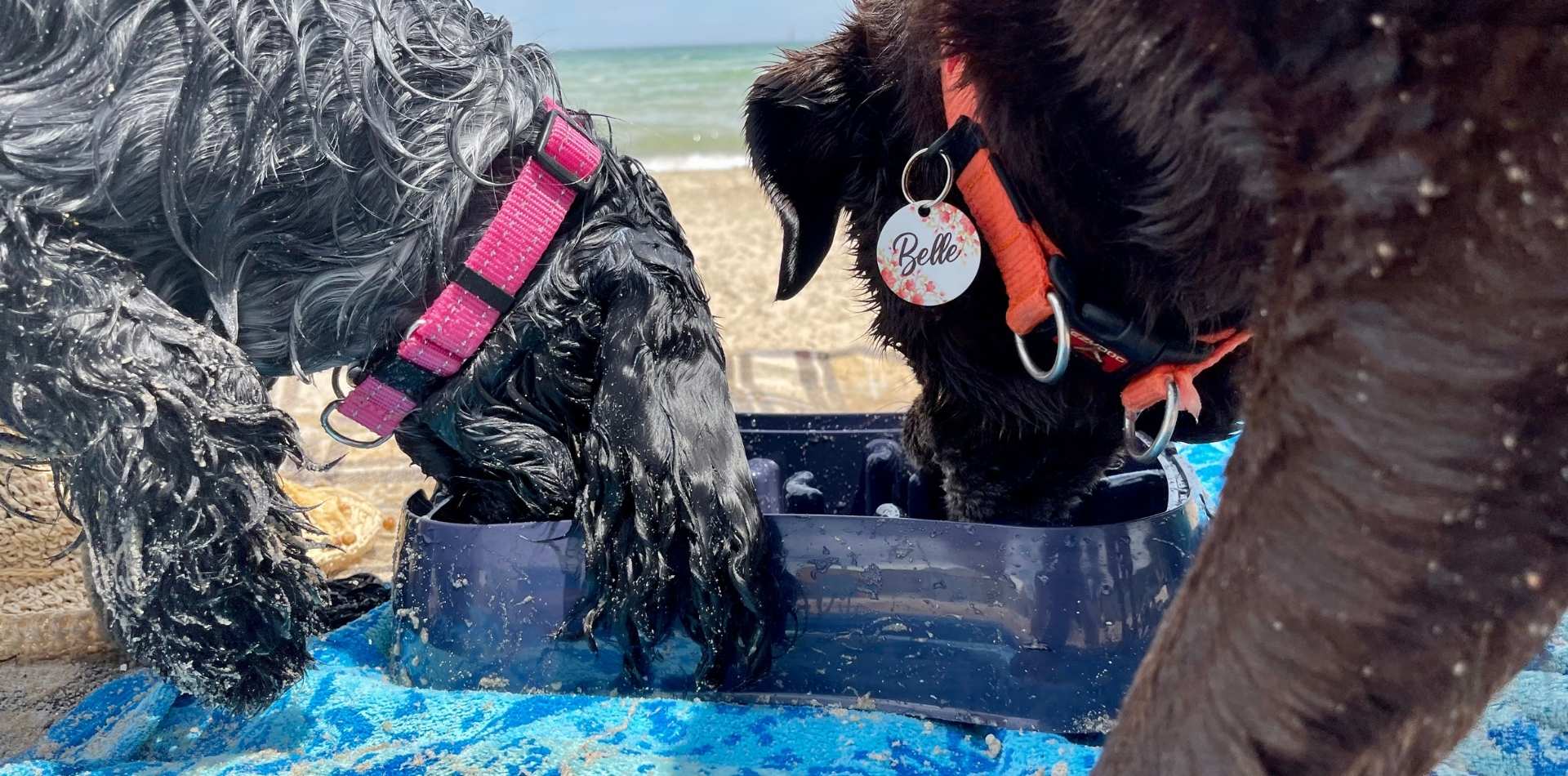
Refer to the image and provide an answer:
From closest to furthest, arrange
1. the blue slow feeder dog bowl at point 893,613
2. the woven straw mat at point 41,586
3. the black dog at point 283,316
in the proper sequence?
the black dog at point 283,316 → the blue slow feeder dog bowl at point 893,613 → the woven straw mat at point 41,586

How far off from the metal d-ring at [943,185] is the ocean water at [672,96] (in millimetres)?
430

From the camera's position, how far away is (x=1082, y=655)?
5.23ft

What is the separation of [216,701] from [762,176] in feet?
3.74

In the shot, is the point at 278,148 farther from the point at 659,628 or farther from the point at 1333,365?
the point at 1333,365

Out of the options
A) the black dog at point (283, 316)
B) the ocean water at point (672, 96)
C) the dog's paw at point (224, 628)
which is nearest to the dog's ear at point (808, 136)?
the ocean water at point (672, 96)

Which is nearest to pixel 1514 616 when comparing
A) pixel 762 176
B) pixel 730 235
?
pixel 762 176

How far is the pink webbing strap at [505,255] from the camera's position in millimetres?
1651

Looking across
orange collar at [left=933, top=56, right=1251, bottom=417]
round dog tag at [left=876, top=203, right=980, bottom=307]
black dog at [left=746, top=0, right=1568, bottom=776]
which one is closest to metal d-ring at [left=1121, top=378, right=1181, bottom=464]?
orange collar at [left=933, top=56, right=1251, bottom=417]

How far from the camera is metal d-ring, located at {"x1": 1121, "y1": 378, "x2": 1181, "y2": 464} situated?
4.39ft

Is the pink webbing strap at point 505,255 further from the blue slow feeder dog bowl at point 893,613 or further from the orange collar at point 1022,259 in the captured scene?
the orange collar at point 1022,259

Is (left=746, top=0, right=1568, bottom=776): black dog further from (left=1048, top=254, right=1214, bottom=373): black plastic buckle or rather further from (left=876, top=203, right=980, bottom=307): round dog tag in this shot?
(left=876, top=203, right=980, bottom=307): round dog tag

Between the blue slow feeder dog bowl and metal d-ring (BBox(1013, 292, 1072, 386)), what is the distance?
12.0 inches

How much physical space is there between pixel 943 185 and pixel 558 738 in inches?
37.8

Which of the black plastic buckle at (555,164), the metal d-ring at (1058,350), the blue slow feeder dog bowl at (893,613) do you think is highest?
the black plastic buckle at (555,164)
